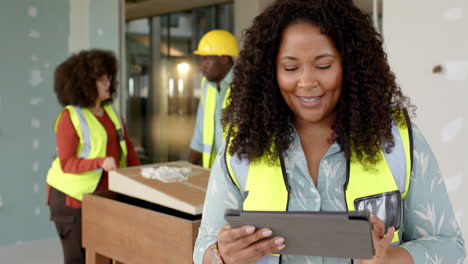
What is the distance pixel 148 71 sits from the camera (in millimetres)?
8656

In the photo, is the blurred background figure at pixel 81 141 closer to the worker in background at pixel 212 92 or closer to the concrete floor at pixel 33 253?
the worker in background at pixel 212 92

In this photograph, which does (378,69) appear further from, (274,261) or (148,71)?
(148,71)

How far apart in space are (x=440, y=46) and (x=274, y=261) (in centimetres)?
190

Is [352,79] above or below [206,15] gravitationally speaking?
below

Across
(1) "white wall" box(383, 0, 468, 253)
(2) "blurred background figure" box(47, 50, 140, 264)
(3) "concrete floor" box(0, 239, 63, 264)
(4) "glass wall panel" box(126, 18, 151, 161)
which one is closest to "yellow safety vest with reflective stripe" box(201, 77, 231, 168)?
(2) "blurred background figure" box(47, 50, 140, 264)

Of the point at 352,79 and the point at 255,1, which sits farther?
the point at 255,1

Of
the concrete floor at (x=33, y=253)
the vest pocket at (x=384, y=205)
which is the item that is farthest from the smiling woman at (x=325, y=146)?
the concrete floor at (x=33, y=253)

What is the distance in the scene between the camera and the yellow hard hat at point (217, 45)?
4062mm

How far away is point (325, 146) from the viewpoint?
1292 mm

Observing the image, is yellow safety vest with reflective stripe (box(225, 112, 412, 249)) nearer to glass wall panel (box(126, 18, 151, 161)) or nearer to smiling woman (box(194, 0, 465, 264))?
smiling woman (box(194, 0, 465, 264))

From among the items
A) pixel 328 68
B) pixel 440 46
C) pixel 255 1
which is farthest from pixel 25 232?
pixel 328 68

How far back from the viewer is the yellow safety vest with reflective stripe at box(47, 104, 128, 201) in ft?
10.1

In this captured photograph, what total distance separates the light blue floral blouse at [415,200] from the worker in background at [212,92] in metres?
2.51

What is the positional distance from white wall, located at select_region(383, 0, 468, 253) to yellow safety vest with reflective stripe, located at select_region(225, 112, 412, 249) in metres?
1.59
